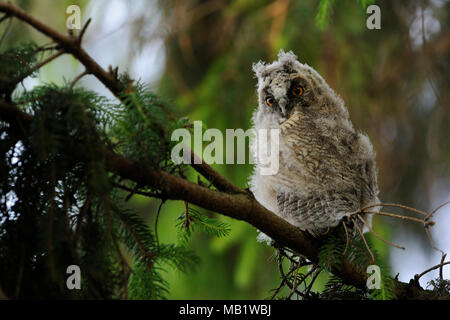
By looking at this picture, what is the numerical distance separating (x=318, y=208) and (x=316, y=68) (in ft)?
5.01

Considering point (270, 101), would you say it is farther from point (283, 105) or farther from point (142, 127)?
point (142, 127)

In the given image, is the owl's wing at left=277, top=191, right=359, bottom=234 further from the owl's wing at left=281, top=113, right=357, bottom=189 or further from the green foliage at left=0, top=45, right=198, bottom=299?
the green foliage at left=0, top=45, right=198, bottom=299

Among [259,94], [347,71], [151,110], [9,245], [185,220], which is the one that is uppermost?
[347,71]

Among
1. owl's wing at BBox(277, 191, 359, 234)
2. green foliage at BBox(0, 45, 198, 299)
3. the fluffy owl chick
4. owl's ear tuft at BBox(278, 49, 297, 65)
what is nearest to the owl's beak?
the fluffy owl chick

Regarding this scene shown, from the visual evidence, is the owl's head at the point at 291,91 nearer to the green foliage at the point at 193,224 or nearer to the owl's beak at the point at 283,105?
the owl's beak at the point at 283,105

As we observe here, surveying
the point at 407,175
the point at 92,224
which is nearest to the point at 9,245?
the point at 92,224

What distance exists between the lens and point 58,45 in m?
1.01

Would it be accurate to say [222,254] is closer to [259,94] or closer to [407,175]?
[407,175]

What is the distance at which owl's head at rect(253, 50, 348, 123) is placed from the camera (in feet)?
5.70

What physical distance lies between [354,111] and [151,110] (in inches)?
82.9

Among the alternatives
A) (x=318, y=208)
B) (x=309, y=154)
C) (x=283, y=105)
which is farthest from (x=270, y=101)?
(x=318, y=208)

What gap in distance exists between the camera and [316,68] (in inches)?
112

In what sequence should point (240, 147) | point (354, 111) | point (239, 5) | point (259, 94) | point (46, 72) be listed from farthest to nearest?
point (46, 72), point (239, 5), point (354, 111), point (240, 147), point (259, 94)

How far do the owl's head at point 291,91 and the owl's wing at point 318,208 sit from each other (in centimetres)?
35
